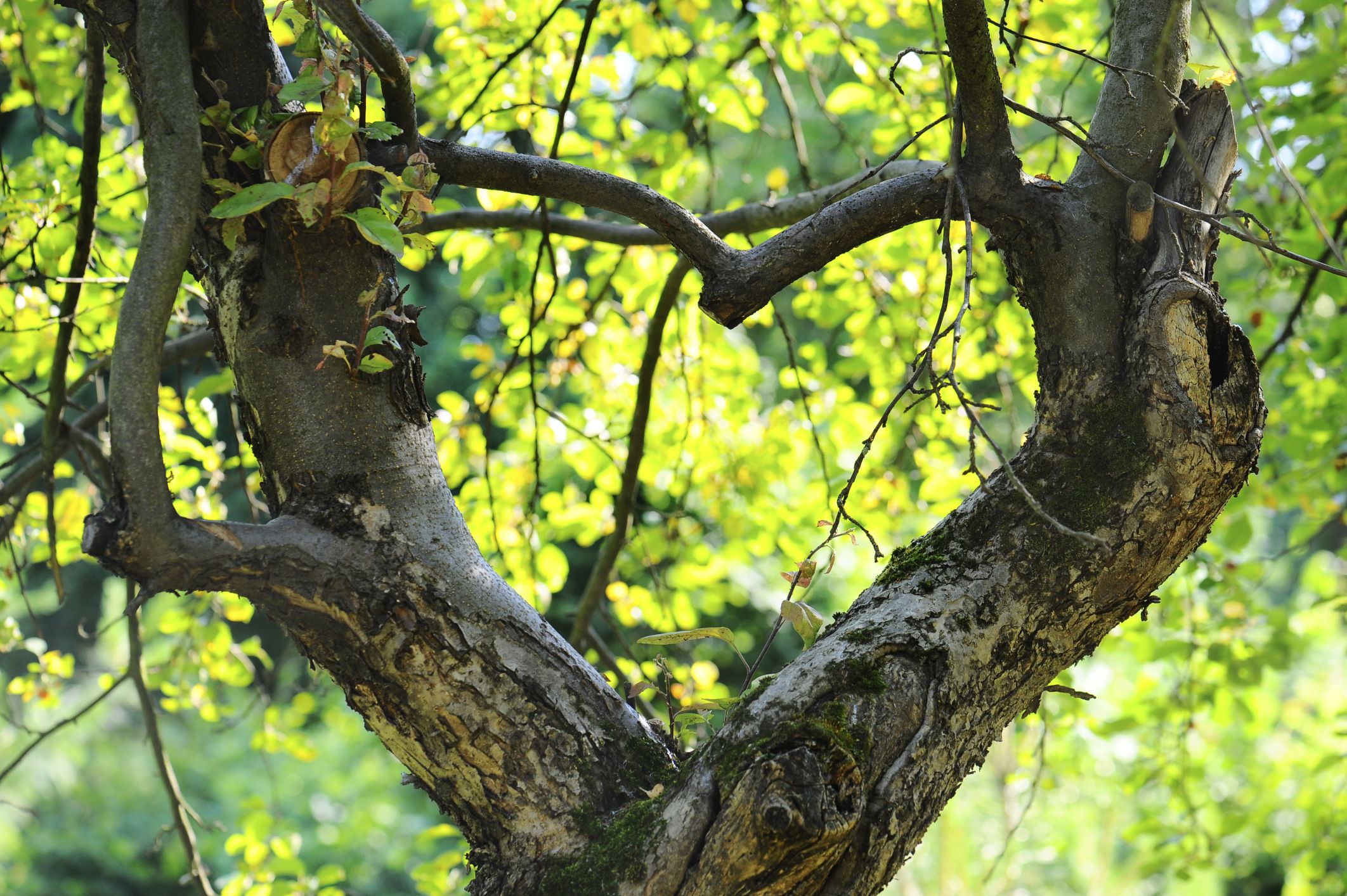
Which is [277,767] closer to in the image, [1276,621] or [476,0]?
[476,0]

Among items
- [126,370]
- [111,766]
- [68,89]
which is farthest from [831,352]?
[111,766]

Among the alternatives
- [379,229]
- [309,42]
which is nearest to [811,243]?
[379,229]

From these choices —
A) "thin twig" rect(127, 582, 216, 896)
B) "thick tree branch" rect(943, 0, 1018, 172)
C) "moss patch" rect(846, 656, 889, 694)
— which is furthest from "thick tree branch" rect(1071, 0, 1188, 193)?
"thin twig" rect(127, 582, 216, 896)

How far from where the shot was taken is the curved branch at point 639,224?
1823 millimetres

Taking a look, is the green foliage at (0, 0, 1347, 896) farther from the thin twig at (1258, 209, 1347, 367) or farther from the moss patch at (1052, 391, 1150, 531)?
the moss patch at (1052, 391, 1150, 531)

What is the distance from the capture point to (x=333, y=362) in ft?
3.95

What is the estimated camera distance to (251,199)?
1.06 meters

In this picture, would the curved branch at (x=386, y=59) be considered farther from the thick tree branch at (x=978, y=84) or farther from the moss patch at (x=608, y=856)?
the moss patch at (x=608, y=856)

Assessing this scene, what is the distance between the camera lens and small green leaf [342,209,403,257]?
1073 millimetres

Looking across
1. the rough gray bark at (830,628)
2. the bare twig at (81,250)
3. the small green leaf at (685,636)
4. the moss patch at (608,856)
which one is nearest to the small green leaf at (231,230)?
the rough gray bark at (830,628)

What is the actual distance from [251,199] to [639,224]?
953mm

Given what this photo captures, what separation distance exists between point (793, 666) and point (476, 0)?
2545 mm

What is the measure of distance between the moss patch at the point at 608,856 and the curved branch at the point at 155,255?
0.57m

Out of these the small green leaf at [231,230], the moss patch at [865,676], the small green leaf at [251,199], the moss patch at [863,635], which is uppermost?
the small green leaf at [231,230]
